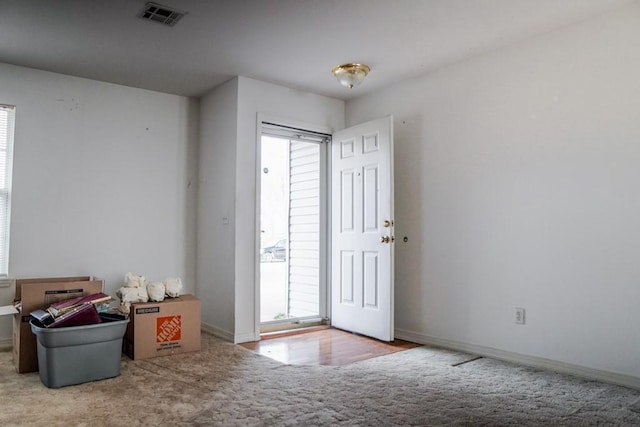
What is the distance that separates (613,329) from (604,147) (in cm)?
118

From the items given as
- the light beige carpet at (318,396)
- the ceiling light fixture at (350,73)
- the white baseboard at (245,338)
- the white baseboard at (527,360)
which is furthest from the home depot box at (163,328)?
the ceiling light fixture at (350,73)

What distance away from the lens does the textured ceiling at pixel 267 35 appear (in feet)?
9.31

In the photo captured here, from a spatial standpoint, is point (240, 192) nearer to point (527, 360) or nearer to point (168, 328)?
point (168, 328)

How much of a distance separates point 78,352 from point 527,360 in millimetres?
3076

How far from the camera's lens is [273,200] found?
5520 mm

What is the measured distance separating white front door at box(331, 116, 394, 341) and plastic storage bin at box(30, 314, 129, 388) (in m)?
2.14

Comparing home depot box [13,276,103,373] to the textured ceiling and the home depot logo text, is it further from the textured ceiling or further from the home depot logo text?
the textured ceiling

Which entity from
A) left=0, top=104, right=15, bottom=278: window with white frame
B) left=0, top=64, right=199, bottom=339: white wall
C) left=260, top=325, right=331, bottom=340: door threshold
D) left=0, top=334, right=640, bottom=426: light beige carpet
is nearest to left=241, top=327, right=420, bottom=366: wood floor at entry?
left=260, top=325, right=331, bottom=340: door threshold

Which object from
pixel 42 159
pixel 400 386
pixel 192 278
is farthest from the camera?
pixel 192 278

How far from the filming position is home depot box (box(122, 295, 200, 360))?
11.1 feet

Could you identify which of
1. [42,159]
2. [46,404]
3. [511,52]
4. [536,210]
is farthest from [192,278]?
[511,52]

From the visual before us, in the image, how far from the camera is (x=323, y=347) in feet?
12.5

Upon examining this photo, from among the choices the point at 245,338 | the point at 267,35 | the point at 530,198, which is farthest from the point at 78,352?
the point at 530,198

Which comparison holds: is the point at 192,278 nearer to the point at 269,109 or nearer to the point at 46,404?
the point at 269,109
